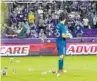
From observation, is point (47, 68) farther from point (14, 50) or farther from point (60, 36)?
point (14, 50)

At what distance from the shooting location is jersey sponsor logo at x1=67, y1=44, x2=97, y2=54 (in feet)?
87.2

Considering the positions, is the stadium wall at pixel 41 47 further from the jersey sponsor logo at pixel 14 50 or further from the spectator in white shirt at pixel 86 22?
the spectator in white shirt at pixel 86 22

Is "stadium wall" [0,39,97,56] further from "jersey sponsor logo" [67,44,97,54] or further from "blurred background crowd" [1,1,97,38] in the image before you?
"blurred background crowd" [1,1,97,38]

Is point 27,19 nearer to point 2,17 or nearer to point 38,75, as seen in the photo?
point 2,17

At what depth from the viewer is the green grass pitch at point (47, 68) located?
57.0 ft

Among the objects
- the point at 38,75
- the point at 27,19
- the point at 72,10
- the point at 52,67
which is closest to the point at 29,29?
the point at 27,19

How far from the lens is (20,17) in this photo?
98.9ft

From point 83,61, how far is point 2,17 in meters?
8.20

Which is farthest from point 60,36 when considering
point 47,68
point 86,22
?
point 86,22

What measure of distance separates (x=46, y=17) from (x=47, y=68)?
1009 centimetres

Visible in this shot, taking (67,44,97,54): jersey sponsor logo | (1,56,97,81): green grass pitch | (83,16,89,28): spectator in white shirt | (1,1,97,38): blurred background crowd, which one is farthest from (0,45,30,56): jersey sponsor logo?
(83,16,89,28): spectator in white shirt

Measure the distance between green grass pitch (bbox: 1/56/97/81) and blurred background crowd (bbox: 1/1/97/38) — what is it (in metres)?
3.54

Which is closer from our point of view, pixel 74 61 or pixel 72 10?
pixel 74 61

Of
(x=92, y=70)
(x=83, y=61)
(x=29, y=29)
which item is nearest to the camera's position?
(x=92, y=70)
